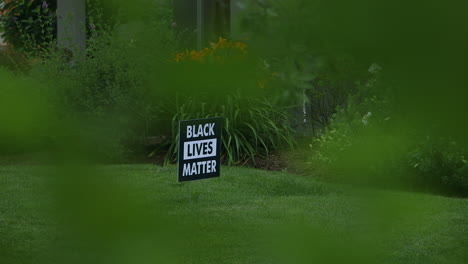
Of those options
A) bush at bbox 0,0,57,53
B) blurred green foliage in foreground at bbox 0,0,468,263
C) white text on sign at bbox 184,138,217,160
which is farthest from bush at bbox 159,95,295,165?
blurred green foliage in foreground at bbox 0,0,468,263

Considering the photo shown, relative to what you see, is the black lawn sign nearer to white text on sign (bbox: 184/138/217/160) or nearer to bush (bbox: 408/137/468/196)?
white text on sign (bbox: 184/138/217/160)

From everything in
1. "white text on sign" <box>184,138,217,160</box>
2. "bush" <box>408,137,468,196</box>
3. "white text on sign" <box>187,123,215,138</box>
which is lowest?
"bush" <box>408,137,468,196</box>

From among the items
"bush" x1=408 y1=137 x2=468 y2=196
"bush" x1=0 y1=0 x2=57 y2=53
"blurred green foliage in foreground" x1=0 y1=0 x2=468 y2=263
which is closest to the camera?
"blurred green foliage in foreground" x1=0 y1=0 x2=468 y2=263

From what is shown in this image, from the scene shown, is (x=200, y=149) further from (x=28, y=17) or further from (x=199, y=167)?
(x=28, y=17)

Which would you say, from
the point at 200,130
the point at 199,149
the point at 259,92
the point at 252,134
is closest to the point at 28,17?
the point at 259,92

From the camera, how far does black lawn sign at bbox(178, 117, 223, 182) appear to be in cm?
595

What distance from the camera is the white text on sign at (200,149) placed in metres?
6.04

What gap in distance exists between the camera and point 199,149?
20.5 ft

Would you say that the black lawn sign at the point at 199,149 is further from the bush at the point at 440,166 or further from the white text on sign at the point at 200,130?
the bush at the point at 440,166

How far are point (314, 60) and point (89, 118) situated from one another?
0.57 feet

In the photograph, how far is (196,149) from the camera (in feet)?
20.4

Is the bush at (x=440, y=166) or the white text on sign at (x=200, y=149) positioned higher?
the white text on sign at (x=200, y=149)

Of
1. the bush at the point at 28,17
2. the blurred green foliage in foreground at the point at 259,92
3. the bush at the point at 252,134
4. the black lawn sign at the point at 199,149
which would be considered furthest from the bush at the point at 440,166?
the blurred green foliage in foreground at the point at 259,92

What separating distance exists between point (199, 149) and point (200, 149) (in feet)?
0.05
